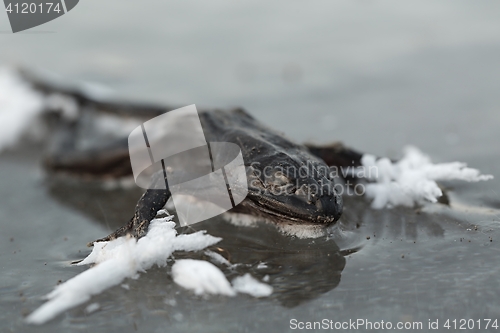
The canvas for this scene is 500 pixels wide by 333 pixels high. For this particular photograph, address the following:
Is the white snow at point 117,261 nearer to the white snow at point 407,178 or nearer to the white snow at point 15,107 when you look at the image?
the white snow at point 407,178

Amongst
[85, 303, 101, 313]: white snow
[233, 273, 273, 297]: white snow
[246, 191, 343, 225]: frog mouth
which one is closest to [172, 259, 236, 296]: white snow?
[233, 273, 273, 297]: white snow

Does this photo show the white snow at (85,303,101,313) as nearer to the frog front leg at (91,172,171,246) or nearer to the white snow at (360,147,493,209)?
the frog front leg at (91,172,171,246)

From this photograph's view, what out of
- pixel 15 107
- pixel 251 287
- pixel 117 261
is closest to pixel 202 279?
pixel 251 287

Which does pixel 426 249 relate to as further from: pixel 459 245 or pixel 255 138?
pixel 255 138

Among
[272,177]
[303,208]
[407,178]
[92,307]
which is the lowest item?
[407,178]

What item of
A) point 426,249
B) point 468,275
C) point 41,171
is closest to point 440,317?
point 468,275

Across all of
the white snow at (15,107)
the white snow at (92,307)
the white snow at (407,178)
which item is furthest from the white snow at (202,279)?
the white snow at (15,107)

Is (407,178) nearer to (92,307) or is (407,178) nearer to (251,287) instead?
(251,287)

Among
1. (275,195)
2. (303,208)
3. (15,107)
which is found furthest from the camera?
(15,107)
